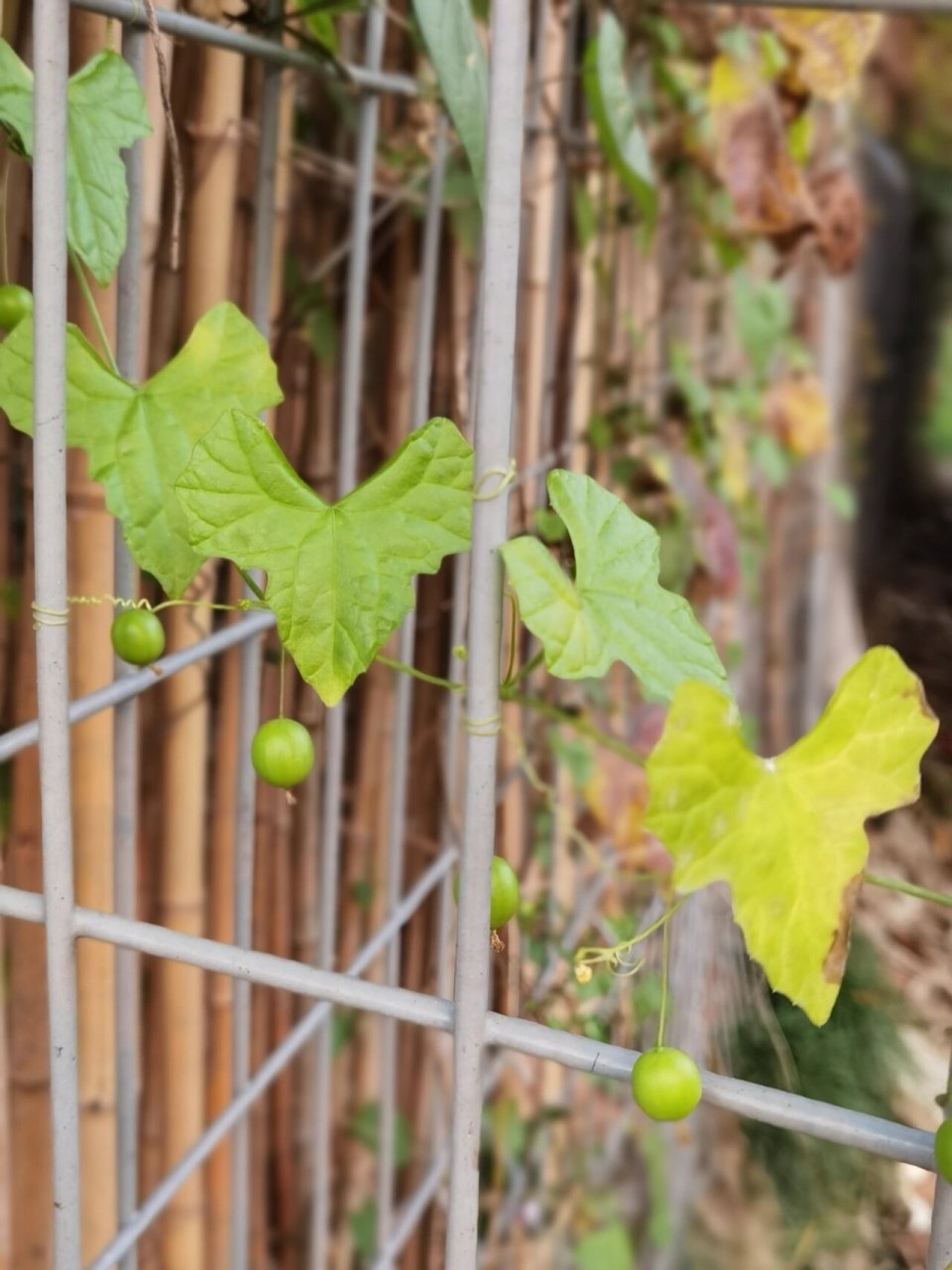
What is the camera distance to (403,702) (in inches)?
37.7

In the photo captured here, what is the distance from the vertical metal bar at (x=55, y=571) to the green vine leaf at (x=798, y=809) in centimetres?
23

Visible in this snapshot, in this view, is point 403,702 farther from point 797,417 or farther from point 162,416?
point 797,417

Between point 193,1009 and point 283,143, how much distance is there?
59cm

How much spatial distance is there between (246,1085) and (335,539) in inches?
20.0

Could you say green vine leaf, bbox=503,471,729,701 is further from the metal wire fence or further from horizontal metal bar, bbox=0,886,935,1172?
horizontal metal bar, bbox=0,886,935,1172

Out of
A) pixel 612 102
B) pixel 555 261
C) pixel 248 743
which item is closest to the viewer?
pixel 248 743

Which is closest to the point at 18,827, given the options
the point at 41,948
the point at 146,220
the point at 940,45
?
the point at 41,948

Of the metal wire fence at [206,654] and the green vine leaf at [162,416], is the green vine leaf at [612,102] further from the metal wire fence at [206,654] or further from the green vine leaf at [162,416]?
the green vine leaf at [162,416]

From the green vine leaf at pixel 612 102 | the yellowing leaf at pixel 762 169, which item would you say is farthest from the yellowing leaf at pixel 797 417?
the green vine leaf at pixel 612 102

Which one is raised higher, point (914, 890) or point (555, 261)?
point (555, 261)

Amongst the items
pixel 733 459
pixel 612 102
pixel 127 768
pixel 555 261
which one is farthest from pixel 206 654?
pixel 733 459

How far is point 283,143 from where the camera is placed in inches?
31.2

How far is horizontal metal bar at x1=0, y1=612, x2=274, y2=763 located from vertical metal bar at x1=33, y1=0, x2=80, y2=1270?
0.18 feet

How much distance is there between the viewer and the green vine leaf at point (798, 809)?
0.38 m
